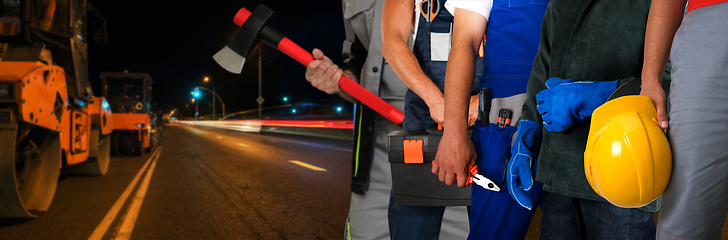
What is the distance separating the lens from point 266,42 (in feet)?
6.23

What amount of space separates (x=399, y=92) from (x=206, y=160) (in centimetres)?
934

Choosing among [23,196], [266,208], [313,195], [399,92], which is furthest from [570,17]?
[23,196]

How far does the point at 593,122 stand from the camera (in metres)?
0.93

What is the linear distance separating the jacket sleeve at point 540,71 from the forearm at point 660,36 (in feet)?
1.08

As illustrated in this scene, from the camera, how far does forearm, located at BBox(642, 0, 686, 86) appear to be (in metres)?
0.89

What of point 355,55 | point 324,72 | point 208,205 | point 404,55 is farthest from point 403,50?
point 208,205

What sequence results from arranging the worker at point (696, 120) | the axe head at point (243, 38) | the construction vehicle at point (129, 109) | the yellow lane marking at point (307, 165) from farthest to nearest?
the construction vehicle at point (129, 109) < the yellow lane marking at point (307, 165) < the axe head at point (243, 38) < the worker at point (696, 120)

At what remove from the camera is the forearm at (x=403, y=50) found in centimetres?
148

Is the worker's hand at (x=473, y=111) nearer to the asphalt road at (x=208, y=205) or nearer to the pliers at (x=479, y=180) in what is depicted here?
the pliers at (x=479, y=180)

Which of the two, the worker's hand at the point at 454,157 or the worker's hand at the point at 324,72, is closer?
the worker's hand at the point at 454,157

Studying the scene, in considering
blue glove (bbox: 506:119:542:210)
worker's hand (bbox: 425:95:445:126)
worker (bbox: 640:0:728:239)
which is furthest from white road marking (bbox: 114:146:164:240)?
worker (bbox: 640:0:728:239)

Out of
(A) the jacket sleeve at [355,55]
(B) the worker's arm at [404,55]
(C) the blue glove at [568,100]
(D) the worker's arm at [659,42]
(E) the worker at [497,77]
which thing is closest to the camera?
(D) the worker's arm at [659,42]

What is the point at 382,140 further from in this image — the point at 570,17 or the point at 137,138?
the point at 137,138

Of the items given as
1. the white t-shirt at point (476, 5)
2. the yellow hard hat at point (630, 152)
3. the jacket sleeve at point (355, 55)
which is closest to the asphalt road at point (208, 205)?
the jacket sleeve at point (355, 55)
